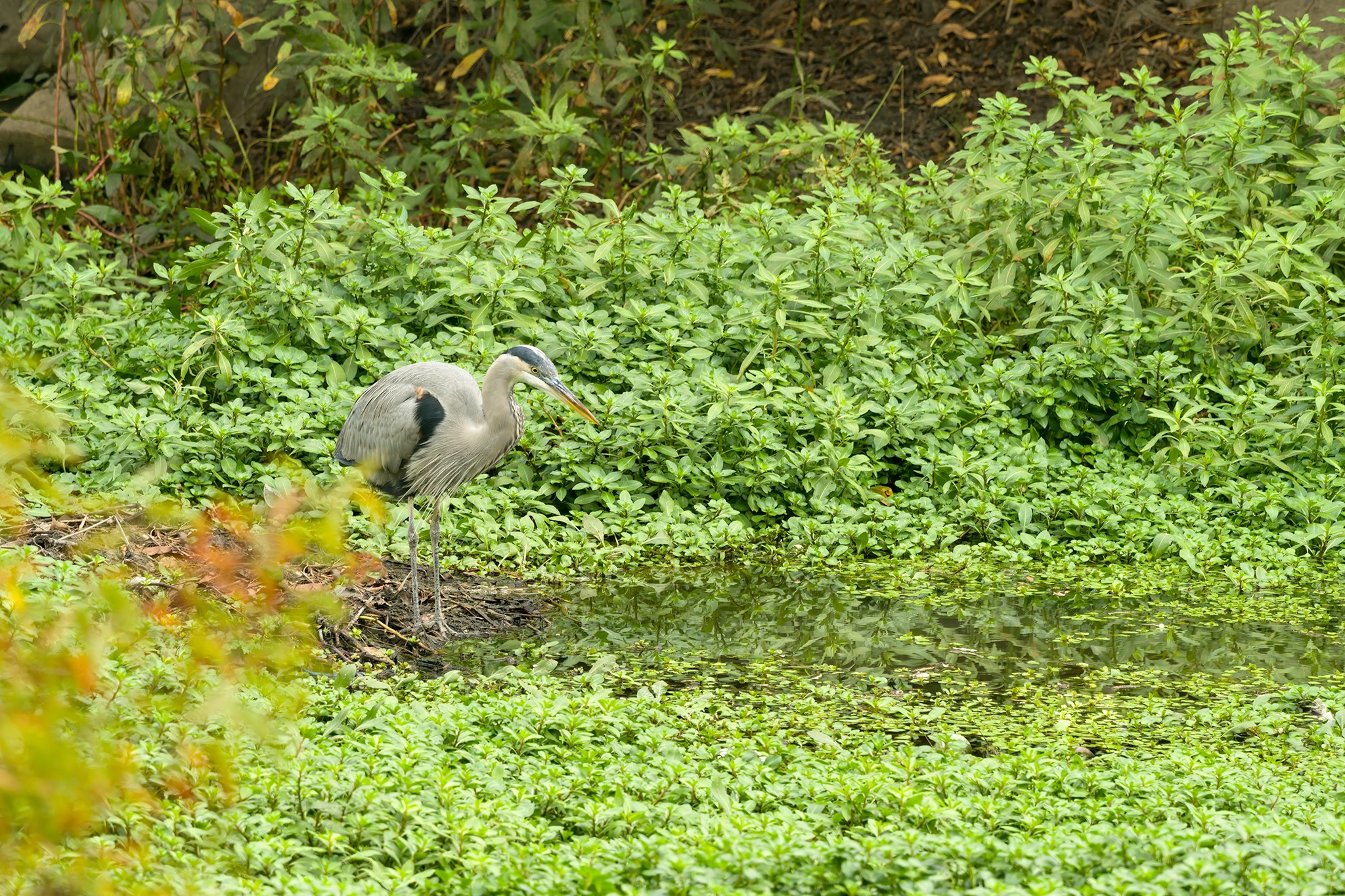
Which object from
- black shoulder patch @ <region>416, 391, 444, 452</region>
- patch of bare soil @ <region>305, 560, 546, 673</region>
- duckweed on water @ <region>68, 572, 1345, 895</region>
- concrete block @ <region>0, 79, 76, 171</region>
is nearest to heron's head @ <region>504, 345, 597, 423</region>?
black shoulder patch @ <region>416, 391, 444, 452</region>

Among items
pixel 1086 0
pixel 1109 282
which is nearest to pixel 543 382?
pixel 1109 282

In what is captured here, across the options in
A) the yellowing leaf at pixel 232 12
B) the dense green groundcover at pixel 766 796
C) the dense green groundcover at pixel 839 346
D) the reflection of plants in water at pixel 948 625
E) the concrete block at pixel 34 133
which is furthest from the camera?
the concrete block at pixel 34 133

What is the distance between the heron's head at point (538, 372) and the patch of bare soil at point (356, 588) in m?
0.94

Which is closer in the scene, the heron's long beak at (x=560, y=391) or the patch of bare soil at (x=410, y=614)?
the patch of bare soil at (x=410, y=614)

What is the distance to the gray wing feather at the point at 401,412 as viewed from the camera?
5.75m

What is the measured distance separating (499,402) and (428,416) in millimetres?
300

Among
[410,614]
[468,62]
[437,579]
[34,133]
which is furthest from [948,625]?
[34,133]

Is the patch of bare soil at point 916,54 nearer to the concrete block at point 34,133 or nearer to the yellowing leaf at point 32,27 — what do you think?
the concrete block at point 34,133

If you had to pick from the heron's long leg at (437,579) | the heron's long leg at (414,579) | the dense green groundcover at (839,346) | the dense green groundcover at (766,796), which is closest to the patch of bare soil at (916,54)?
the dense green groundcover at (839,346)

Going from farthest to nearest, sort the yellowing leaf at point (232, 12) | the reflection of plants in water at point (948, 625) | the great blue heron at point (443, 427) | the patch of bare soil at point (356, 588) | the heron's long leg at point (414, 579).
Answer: the yellowing leaf at point (232, 12) → the great blue heron at point (443, 427) → the heron's long leg at point (414, 579) → the reflection of plants in water at point (948, 625) → the patch of bare soil at point (356, 588)

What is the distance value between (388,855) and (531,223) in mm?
7764

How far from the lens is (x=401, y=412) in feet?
19.0

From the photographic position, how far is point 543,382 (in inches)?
227

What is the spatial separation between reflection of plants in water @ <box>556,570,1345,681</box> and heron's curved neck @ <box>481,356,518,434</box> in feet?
2.85
